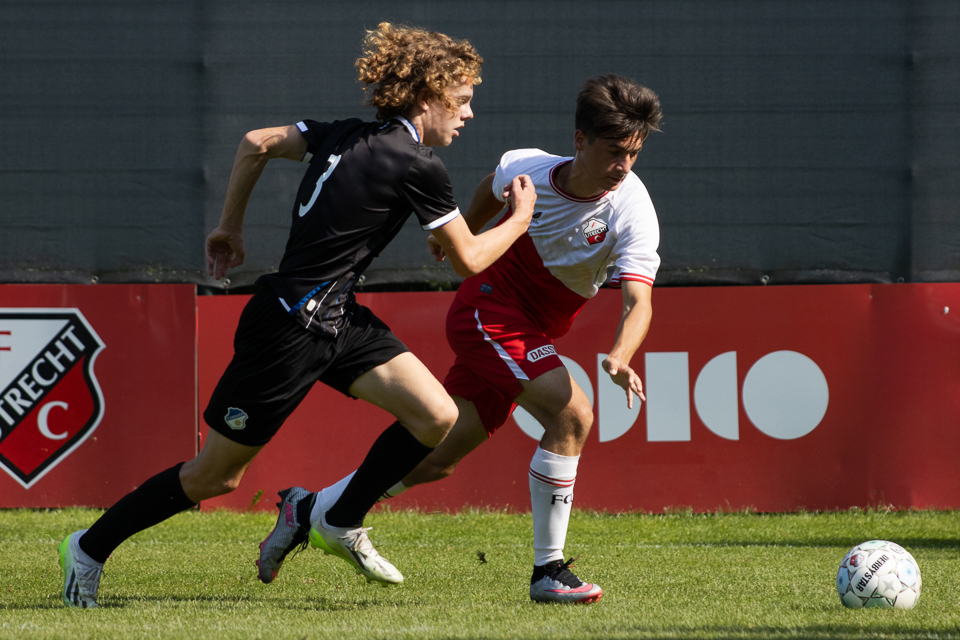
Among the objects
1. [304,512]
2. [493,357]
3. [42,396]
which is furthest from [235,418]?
[42,396]

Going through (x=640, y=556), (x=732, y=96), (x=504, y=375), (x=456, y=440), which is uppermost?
(x=732, y=96)

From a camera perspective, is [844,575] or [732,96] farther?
[732,96]

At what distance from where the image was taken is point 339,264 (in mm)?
3293

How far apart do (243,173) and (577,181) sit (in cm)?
125

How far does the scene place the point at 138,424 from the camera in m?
5.93

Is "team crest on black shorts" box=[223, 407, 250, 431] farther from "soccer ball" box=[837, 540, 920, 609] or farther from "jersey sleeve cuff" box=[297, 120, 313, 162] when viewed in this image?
"soccer ball" box=[837, 540, 920, 609]

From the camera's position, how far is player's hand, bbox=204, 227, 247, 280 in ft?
11.6

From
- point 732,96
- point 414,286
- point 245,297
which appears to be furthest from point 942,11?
point 245,297

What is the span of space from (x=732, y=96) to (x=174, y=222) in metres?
3.61

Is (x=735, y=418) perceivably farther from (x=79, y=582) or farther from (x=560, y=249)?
(x=79, y=582)

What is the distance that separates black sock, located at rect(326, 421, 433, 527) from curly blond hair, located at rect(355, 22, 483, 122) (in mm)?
1156

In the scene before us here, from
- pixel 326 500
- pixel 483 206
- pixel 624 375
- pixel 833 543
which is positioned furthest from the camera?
pixel 833 543

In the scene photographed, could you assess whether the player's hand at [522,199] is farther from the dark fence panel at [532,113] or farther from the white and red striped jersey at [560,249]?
the dark fence panel at [532,113]

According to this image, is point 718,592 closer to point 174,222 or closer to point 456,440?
point 456,440
